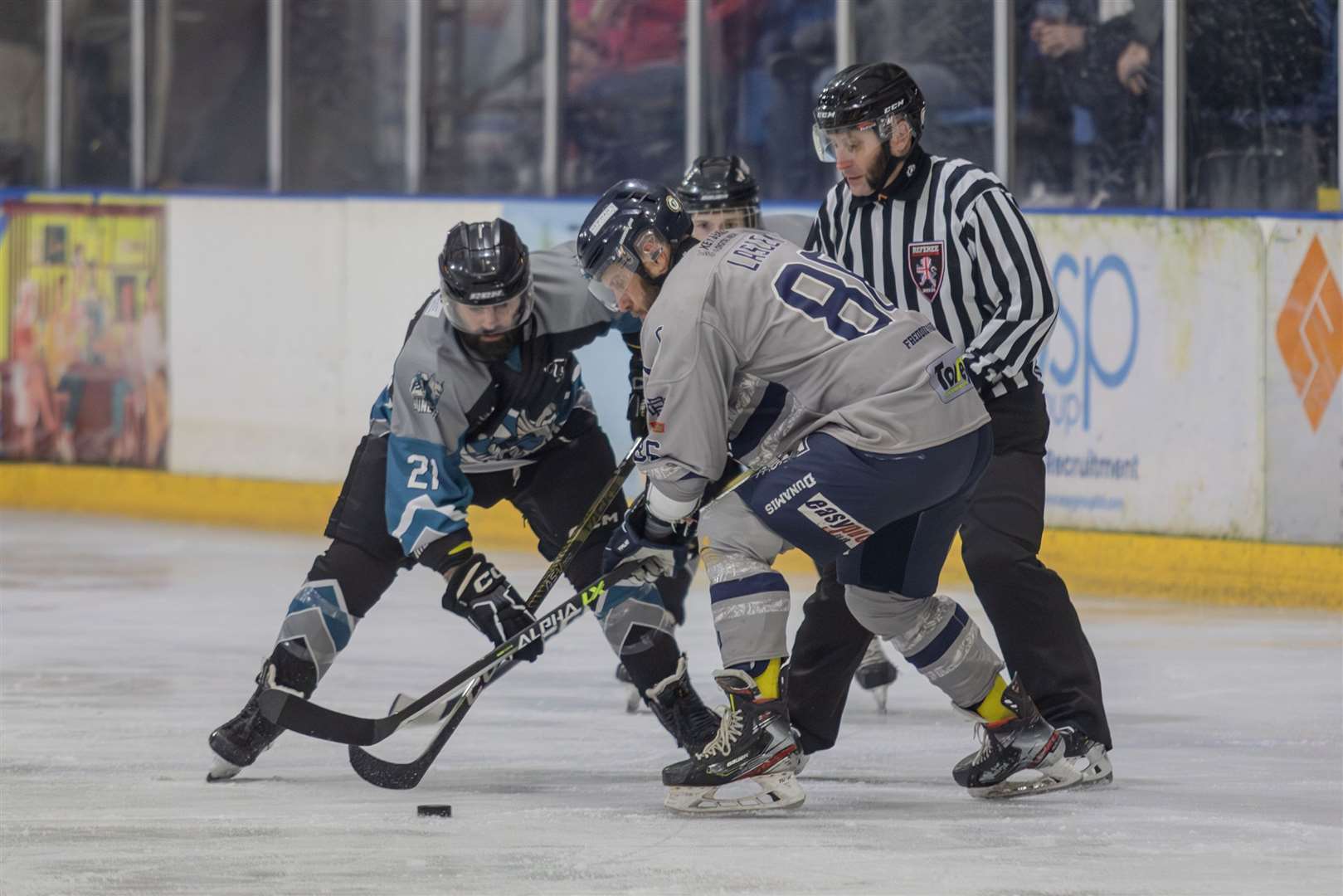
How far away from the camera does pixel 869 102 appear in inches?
167

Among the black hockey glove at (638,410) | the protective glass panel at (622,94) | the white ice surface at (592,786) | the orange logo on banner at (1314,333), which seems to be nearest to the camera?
the white ice surface at (592,786)

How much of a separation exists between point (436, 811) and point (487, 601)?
0.36m

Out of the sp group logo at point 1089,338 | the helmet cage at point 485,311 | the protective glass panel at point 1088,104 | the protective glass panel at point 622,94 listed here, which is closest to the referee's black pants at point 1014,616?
the helmet cage at point 485,311

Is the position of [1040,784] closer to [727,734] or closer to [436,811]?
[727,734]

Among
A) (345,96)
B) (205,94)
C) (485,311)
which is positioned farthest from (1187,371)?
(205,94)

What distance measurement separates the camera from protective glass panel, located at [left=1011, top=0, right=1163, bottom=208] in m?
7.22

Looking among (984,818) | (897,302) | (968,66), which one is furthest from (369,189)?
(984,818)

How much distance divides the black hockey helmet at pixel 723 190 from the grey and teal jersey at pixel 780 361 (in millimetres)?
1079

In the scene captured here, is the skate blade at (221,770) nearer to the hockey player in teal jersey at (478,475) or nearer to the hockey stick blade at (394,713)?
the hockey player in teal jersey at (478,475)

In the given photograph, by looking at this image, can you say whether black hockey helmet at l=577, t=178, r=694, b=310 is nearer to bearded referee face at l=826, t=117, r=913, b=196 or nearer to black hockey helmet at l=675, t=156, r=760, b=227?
bearded referee face at l=826, t=117, r=913, b=196

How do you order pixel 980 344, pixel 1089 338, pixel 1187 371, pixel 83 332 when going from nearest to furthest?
pixel 980 344
pixel 1187 371
pixel 1089 338
pixel 83 332

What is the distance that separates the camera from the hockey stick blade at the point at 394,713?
13.6 feet

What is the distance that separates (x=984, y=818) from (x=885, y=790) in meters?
0.29

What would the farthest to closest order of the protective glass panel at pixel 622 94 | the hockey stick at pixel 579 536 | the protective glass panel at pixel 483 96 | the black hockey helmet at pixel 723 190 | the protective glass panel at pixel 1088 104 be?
the protective glass panel at pixel 483 96
the protective glass panel at pixel 622 94
the protective glass panel at pixel 1088 104
the black hockey helmet at pixel 723 190
the hockey stick at pixel 579 536
